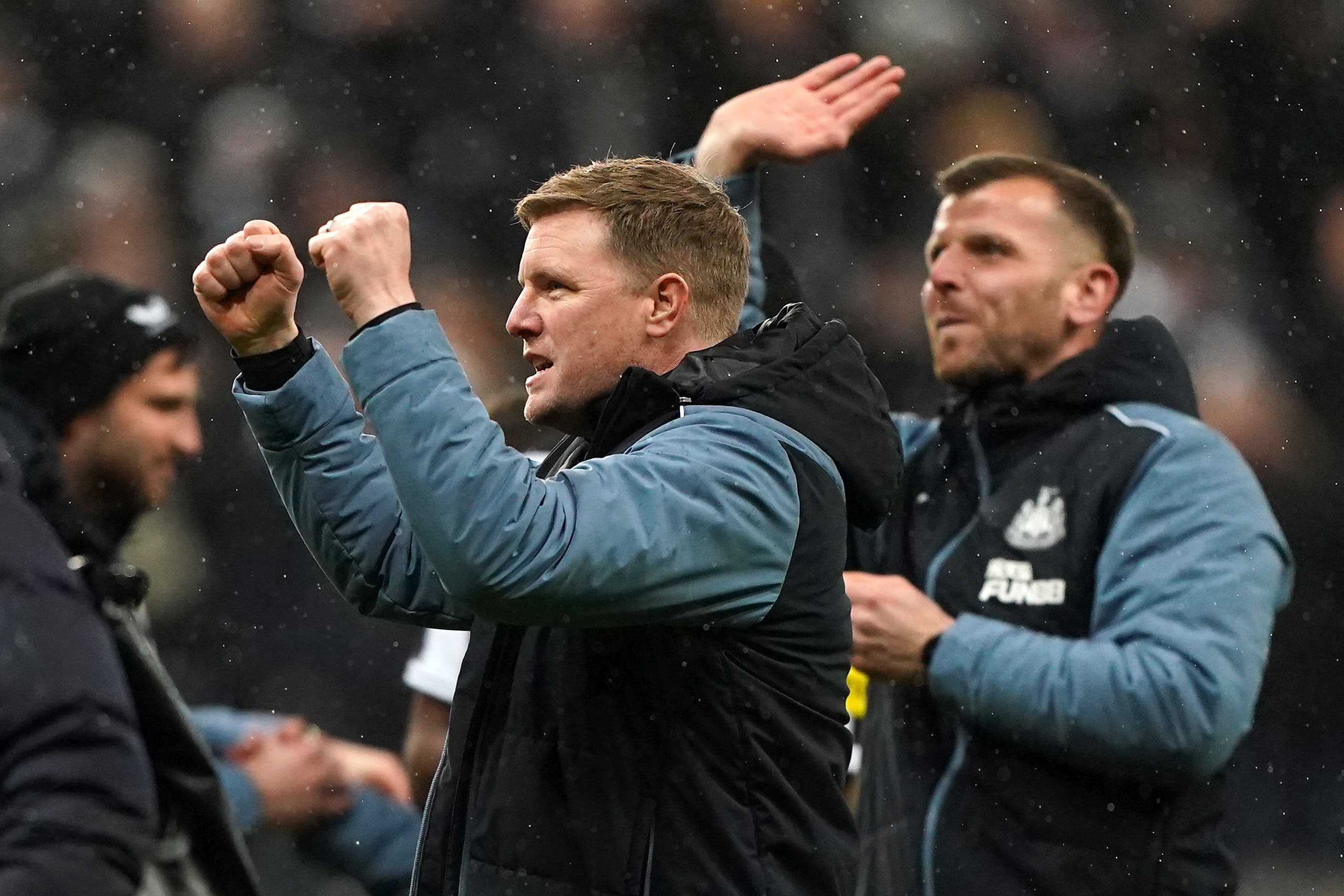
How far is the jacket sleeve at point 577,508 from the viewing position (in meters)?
1.11

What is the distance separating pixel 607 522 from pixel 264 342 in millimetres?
423

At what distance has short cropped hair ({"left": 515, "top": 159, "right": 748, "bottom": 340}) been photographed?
55.4 inches

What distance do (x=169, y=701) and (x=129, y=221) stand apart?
218 cm

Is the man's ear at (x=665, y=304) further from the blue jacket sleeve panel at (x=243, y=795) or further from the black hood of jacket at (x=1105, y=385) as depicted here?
the blue jacket sleeve panel at (x=243, y=795)

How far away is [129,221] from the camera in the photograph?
3809 millimetres

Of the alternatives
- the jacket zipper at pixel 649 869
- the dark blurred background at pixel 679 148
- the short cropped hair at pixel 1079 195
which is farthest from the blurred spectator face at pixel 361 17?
the jacket zipper at pixel 649 869

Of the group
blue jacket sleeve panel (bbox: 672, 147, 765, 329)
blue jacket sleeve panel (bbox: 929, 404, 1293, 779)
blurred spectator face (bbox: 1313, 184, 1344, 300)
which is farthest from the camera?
blurred spectator face (bbox: 1313, 184, 1344, 300)

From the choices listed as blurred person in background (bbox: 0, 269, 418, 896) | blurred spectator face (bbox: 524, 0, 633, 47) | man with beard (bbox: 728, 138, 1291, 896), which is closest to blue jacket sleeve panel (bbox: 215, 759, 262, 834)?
blurred person in background (bbox: 0, 269, 418, 896)

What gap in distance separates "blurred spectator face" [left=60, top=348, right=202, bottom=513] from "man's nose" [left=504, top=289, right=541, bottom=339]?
1322mm

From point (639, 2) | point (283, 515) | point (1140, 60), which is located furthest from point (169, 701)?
point (1140, 60)

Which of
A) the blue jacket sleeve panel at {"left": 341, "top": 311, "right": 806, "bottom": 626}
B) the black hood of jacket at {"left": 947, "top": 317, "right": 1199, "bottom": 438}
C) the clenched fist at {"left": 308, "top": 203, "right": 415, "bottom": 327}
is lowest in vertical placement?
the black hood of jacket at {"left": 947, "top": 317, "right": 1199, "bottom": 438}

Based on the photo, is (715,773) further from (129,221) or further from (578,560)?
(129,221)

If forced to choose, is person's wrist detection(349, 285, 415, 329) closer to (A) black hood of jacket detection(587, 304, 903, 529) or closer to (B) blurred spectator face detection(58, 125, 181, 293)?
(A) black hood of jacket detection(587, 304, 903, 529)

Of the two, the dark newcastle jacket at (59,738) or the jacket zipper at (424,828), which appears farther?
the dark newcastle jacket at (59,738)
